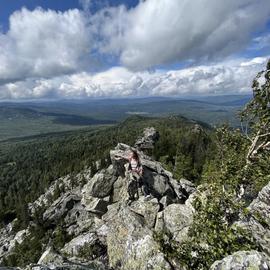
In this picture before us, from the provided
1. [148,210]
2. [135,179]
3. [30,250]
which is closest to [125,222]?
[148,210]

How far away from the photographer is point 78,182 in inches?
6909

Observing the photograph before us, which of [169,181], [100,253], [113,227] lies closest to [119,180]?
[169,181]

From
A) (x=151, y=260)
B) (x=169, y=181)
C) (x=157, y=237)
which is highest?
(x=157, y=237)

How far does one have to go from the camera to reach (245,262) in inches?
509

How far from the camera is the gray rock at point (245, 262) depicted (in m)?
12.7

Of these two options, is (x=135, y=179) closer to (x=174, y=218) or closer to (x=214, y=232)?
(x=174, y=218)

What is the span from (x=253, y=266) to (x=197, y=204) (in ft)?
19.5

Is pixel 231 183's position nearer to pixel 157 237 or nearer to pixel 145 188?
pixel 157 237

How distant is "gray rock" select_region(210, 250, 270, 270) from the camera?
1270cm

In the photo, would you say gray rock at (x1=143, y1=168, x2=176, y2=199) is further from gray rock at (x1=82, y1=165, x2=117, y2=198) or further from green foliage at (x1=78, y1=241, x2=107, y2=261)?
green foliage at (x1=78, y1=241, x2=107, y2=261)

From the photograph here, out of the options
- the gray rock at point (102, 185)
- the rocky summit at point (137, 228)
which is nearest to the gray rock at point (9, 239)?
the rocky summit at point (137, 228)

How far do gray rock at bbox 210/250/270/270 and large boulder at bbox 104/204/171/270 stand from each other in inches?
204

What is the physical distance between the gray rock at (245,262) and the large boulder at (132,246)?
519 cm

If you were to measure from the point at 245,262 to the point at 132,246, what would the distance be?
12493 mm
